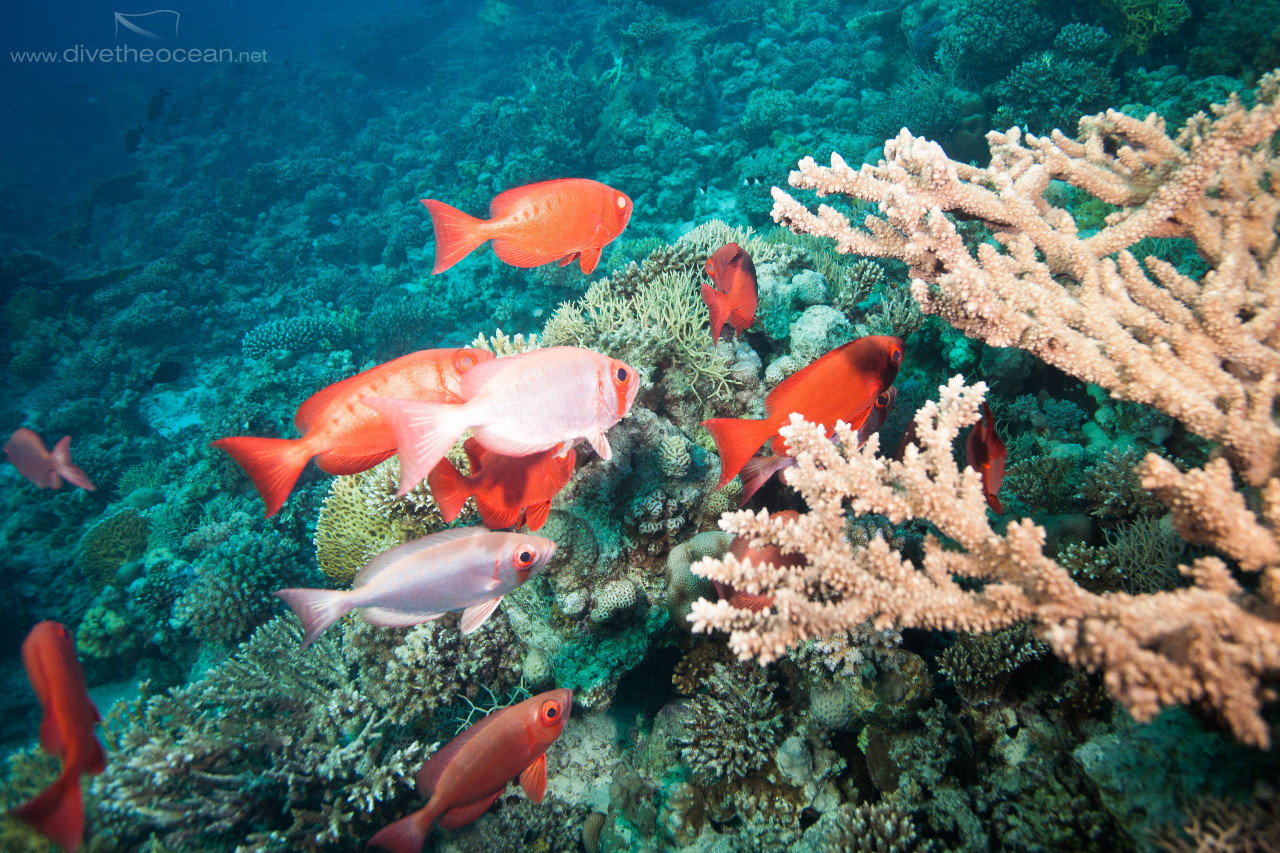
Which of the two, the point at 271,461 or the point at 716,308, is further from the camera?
the point at 716,308

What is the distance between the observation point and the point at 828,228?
2721 millimetres

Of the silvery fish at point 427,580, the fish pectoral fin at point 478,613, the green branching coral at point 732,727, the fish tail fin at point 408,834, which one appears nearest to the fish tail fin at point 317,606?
the silvery fish at point 427,580

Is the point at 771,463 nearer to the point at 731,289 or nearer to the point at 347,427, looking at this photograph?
the point at 731,289

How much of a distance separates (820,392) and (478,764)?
7.96ft

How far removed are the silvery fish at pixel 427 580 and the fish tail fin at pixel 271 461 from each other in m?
0.43

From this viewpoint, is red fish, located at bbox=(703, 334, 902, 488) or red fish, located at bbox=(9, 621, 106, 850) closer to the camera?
red fish, located at bbox=(9, 621, 106, 850)

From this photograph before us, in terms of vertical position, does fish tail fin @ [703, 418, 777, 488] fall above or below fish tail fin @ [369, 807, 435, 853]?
above

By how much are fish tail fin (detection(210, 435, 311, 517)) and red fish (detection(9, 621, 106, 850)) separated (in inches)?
52.9

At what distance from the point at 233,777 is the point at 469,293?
34.8 feet

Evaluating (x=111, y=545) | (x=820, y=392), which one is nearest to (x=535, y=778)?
(x=820, y=392)

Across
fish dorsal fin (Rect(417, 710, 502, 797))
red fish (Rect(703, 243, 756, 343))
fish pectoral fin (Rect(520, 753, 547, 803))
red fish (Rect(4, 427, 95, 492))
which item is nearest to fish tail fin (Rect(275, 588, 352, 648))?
fish dorsal fin (Rect(417, 710, 502, 797))

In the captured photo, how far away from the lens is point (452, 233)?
251cm

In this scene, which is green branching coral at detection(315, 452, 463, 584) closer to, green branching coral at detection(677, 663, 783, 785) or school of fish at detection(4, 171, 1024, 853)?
school of fish at detection(4, 171, 1024, 853)

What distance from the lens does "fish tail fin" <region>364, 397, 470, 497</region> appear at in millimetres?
1536
